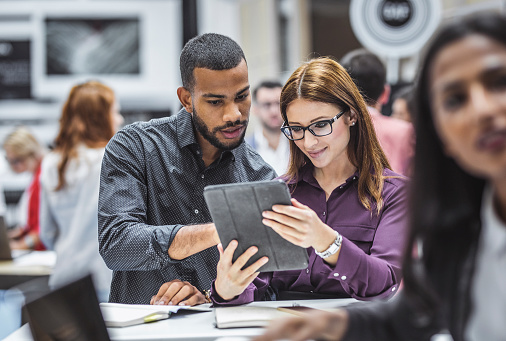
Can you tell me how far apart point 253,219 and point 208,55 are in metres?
0.79

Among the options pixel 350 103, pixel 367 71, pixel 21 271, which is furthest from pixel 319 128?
pixel 21 271

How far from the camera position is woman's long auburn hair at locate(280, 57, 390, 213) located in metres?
2.05

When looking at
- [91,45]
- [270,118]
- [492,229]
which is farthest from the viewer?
[91,45]

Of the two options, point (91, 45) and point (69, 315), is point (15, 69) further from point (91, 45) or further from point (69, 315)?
point (69, 315)

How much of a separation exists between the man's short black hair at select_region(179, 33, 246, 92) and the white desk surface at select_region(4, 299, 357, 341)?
0.88 metres

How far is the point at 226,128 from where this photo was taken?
2178 millimetres

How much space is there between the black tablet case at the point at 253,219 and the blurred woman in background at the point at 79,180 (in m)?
1.69

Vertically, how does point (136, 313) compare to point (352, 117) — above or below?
below

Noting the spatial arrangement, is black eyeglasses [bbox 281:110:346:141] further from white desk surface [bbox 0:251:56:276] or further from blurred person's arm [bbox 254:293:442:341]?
white desk surface [bbox 0:251:56:276]

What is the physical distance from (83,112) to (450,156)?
2522 millimetres

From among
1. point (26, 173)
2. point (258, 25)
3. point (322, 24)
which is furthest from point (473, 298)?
point (322, 24)

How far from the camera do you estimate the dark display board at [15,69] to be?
6.00 m

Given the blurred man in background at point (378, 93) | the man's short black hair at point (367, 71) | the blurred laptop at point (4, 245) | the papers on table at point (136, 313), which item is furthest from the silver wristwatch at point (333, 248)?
the blurred laptop at point (4, 245)

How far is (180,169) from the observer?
7.50ft
